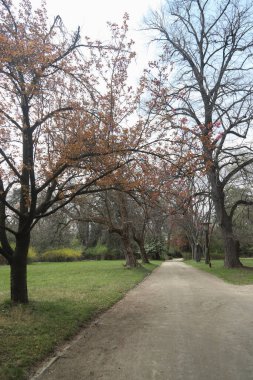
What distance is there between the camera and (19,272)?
33.4 feet

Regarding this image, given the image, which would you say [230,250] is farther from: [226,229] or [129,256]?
[129,256]

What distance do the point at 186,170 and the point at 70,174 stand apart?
Result: 3.30m

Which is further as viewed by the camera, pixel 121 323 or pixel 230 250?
pixel 230 250

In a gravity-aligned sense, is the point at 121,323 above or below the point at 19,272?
below

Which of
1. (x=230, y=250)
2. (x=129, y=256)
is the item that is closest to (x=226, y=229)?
(x=230, y=250)

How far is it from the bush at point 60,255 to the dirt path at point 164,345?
38667mm

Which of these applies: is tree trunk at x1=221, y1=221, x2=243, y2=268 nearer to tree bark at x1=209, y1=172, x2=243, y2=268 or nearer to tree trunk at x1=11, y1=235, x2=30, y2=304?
tree bark at x1=209, y1=172, x2=243, y2=268

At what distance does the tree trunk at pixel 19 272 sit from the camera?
10102 millimetres

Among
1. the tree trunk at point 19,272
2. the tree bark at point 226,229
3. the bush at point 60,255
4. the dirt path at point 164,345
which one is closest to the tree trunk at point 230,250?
the tree bark at point 226,229

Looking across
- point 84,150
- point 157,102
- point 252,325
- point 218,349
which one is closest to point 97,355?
point 218,349

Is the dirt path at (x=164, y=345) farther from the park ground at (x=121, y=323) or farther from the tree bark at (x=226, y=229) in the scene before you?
the tree bark at (x=226, y=229)

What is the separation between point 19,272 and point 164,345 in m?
5.10

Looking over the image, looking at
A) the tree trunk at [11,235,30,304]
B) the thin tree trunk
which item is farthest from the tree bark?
the tree trunk at [11,235,30,304]

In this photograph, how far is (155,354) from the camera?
602 centimetres
